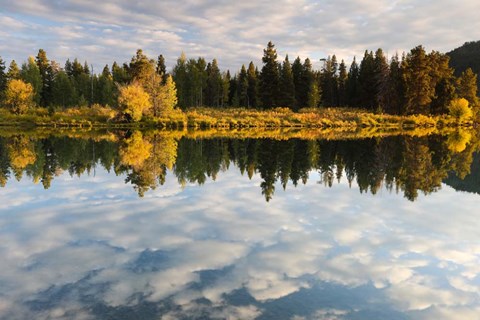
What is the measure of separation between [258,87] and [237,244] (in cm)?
7088

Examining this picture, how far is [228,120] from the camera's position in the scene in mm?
56875

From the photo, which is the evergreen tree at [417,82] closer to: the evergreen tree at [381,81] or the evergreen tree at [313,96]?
the evergreen tree at [381,81]

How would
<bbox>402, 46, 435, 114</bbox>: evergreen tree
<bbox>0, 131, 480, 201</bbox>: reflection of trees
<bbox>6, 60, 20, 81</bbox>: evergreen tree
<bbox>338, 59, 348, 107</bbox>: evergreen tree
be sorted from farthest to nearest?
<bbox>338, 59, 348, 107</bbox>: evergreen tree, <bbox>6, 60, 20, 81</bbox>: evergreen tree, <bbox>402, 46, 435, 114</bbox>: evergreen tree, <bbox>0, 131, 480, 201</bbox>: reflection of trees

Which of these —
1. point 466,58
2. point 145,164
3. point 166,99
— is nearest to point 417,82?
point 166,99

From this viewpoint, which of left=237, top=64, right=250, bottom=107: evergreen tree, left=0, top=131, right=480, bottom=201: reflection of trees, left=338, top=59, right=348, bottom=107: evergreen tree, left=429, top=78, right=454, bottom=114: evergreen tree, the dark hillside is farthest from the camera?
the dark hillside

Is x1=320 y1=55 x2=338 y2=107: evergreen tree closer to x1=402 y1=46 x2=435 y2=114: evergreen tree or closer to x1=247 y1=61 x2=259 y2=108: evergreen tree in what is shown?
x1=247 y1=61 x2=259 y2=108: evergreen tree

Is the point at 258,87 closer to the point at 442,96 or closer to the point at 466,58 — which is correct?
the point at 442,96

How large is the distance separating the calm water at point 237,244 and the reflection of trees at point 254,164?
8.5 inches

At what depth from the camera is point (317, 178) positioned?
1686cm

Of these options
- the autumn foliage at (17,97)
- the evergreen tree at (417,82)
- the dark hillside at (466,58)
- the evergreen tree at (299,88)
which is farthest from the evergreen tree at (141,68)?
the dark hillside at (466,58)

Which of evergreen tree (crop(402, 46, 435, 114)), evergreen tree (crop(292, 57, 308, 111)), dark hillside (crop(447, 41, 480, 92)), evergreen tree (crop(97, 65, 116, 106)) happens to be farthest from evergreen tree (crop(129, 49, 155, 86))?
dark hillside (crop(447, 41, 480, 92))

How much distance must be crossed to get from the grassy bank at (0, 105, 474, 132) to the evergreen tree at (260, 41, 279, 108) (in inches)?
172

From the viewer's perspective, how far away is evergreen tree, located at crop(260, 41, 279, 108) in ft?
236

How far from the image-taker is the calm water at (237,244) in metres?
5.63
